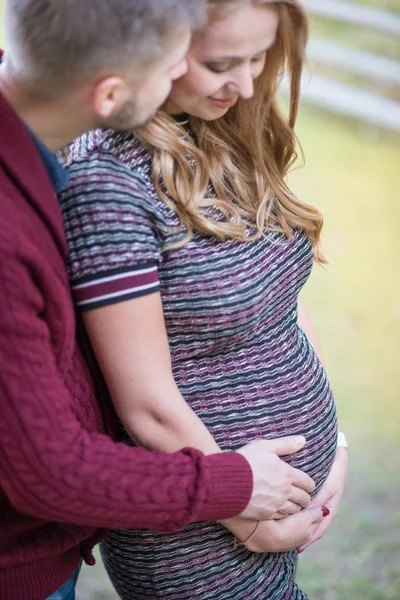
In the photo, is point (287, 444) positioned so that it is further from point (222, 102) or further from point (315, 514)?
point (222, 102)

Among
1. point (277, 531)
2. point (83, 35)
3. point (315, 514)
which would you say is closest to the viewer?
point (83, 35)

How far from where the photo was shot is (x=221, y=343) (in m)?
1.43

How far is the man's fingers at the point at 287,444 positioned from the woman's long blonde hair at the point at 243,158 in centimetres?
37

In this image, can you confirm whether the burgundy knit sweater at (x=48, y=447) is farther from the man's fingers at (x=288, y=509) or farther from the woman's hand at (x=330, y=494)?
the woman's hand at (x=330, y=494)

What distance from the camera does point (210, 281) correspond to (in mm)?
1356

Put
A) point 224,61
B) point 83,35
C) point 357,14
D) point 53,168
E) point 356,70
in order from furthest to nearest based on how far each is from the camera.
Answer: point 357,14, point 356,70, point 224,61, point 53,168, point 83,35

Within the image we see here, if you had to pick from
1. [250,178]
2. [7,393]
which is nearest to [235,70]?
[250,178]

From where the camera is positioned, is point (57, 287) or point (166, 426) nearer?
point (57, 287)

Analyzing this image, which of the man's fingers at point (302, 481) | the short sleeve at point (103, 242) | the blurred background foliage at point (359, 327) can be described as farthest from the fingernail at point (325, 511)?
the blurred background foliage at point (359, 327)

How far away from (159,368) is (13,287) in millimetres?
360

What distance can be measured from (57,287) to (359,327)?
311 centimetres

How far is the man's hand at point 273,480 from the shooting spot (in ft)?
4.53

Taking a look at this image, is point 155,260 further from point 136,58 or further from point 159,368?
point 136,58

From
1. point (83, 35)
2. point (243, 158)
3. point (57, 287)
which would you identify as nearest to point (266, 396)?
point (243, 158)
